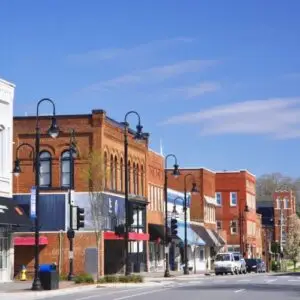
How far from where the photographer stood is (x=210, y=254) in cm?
9512

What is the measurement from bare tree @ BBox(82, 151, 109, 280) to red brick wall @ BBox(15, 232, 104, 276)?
961 mm

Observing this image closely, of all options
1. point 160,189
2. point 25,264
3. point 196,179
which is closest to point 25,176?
point 25,264

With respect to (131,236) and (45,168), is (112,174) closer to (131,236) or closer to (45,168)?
(131,236)

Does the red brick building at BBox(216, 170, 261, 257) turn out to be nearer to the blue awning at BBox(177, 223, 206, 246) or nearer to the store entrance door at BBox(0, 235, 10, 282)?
the blue awning at BBox(177, 223, 206, 246)

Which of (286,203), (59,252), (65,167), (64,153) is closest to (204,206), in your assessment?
(65,167)

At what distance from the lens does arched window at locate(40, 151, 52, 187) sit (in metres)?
57.5

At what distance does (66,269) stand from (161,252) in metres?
20.9

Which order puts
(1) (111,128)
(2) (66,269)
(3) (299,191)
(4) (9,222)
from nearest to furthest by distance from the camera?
(4) (9,222), (2) (66,269), (1) (111,128), (3) (299,191)

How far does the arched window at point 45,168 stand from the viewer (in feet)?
189

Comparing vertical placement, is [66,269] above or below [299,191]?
below

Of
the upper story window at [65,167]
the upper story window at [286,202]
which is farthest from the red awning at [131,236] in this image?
the upper story window at [286,202]

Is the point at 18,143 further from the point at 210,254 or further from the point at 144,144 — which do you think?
the point at 210,254

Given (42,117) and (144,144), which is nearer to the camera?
(42,117)

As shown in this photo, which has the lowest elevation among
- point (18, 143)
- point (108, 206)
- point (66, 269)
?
point (66, 269)
